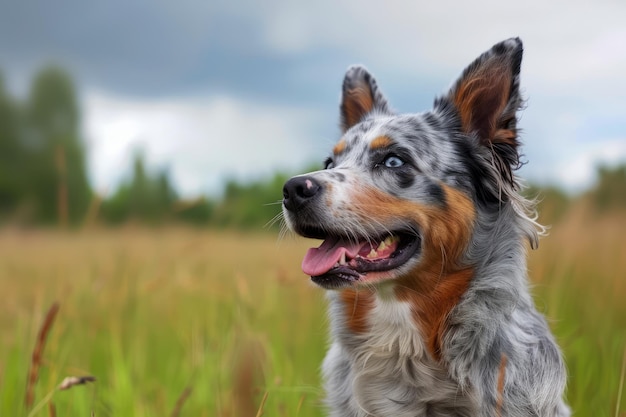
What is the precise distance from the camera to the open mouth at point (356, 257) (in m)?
3.55

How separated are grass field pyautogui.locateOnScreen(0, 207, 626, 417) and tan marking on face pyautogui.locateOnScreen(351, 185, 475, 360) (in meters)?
0.66

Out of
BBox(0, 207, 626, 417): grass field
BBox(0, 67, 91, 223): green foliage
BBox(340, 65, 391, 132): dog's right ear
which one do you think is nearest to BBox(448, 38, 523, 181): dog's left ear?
BBox(340, 65, 391, 132): dog's right ear

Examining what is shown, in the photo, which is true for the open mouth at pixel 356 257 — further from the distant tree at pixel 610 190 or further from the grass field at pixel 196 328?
the distant tree at pixel 610 190

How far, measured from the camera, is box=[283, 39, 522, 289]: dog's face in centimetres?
362

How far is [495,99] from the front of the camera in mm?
4043

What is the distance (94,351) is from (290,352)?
6.30ft

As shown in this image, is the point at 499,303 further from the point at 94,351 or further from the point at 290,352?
the point at 94,351

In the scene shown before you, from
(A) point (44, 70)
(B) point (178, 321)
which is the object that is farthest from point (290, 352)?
(A) point (44, 70)

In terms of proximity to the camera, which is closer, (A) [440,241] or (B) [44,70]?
(A) [440,241]

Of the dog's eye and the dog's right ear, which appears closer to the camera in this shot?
the dog's eye

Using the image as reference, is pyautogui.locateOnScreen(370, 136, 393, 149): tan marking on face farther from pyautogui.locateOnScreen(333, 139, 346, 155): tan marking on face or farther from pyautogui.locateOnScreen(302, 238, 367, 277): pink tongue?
pyautogui.locateOnScreen(302, 238, 367, 277): pink tongue

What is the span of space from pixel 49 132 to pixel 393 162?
176ft

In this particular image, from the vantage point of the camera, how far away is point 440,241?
147 inches

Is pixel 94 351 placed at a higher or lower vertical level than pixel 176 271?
lower
